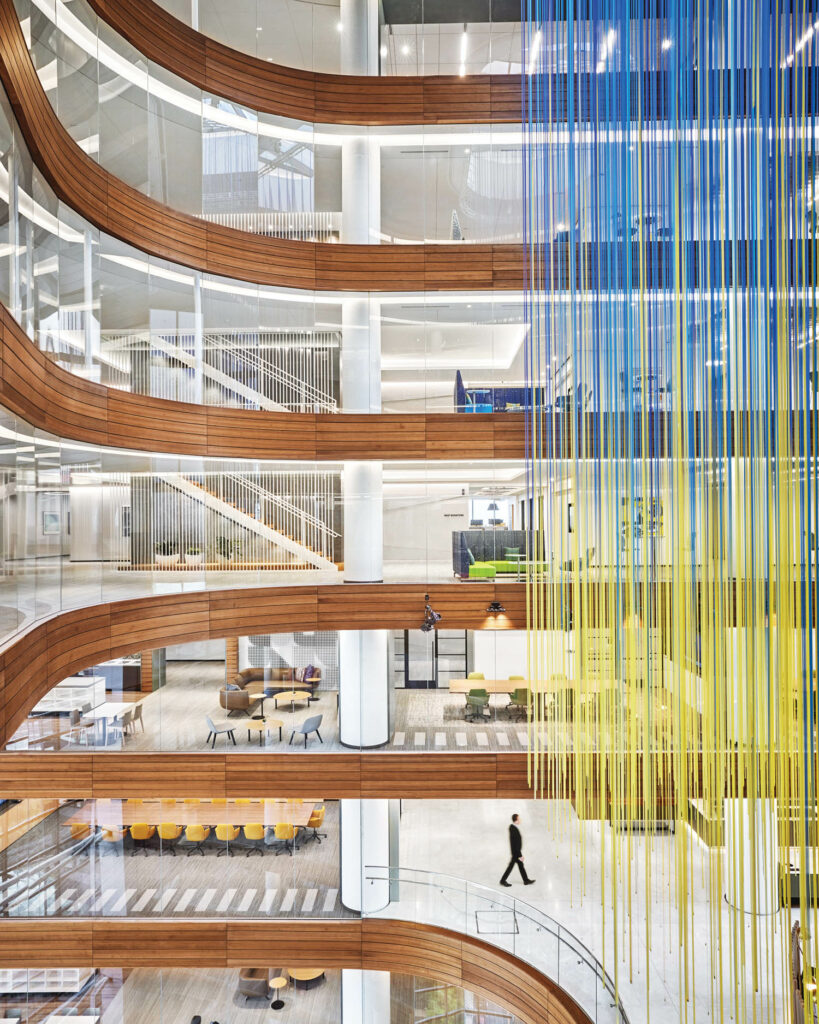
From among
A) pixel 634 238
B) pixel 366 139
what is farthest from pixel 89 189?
pixel 634 238

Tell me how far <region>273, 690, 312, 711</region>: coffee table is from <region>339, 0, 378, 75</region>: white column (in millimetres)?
11042

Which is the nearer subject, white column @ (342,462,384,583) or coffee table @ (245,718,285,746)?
coffee table @ (245,718,285,746)

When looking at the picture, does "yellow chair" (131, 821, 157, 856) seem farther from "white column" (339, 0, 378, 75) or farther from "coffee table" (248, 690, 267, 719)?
"white column" (339, 0, 378, 75)

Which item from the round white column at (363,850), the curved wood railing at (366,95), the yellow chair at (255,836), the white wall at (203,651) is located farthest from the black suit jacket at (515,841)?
the curved wood railing at (366,95)

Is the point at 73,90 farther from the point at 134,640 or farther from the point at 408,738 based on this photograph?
the point at 408,738

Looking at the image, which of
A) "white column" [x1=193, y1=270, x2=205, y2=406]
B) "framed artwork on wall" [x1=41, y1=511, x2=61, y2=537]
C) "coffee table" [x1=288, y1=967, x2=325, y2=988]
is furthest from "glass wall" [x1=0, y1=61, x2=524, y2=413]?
"coffee table" [x1=288, y1=967, x2=325, y2=988]

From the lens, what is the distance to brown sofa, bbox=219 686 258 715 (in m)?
13.5

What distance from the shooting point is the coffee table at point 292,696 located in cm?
1373

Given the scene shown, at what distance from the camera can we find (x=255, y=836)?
13797mm

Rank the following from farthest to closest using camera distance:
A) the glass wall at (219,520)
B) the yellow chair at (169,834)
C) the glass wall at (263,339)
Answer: the yellow chair at (169,834)
the glass wall at (263,339)
the glass wall at (219,520)

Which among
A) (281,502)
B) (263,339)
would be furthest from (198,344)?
(281,502)

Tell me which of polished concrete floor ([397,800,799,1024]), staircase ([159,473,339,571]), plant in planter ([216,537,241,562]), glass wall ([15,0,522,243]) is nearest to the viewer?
polished concrete floor ([397,800,799,1024])

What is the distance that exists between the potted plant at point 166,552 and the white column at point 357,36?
8.90 meters

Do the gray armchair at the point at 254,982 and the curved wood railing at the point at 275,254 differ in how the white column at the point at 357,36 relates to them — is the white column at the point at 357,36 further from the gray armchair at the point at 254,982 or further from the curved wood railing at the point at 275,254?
the gray armchair at the point at 254,982
